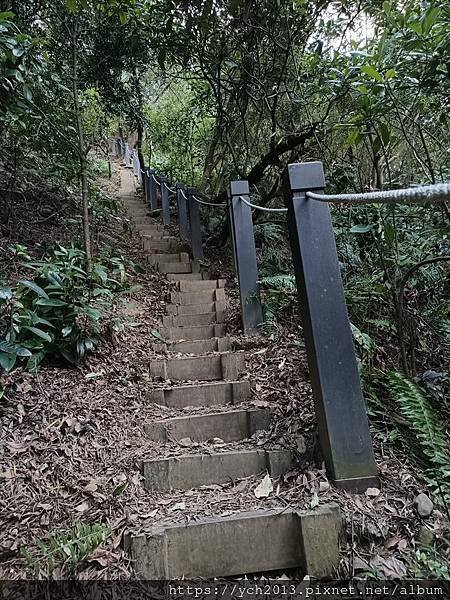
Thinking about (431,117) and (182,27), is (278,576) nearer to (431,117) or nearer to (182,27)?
(431,117)

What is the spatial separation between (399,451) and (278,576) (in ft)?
2.50

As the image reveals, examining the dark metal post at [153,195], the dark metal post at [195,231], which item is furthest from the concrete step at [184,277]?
the dark metal post at [153,195]

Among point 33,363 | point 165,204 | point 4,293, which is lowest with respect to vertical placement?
point 33,363

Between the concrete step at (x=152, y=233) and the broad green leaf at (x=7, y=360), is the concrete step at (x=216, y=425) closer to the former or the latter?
the broad green leaf at (x=7, y=360)

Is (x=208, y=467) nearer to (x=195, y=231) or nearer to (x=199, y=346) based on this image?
(x=199, y=346)

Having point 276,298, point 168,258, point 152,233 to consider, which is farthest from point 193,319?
point 152,233

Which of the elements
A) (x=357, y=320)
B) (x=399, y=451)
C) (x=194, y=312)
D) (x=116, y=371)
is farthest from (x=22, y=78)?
(x=399, y=451)

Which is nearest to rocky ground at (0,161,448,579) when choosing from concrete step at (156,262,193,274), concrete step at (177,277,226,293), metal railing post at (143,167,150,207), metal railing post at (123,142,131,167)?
concrete step at (177,277,226,293)

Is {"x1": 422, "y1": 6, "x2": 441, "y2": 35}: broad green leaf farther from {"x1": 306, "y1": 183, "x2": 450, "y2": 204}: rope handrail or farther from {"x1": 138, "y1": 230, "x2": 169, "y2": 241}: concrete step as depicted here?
{"x1": 138, "y1": 230, "x2": 169, "y2": 241}: concrete step

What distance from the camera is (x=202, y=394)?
9.15ft

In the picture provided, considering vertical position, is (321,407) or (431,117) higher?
(431,117)

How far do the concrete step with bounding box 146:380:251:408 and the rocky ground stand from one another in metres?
0.09

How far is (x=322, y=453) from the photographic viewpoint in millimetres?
1898

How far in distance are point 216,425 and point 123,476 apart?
0.63m
